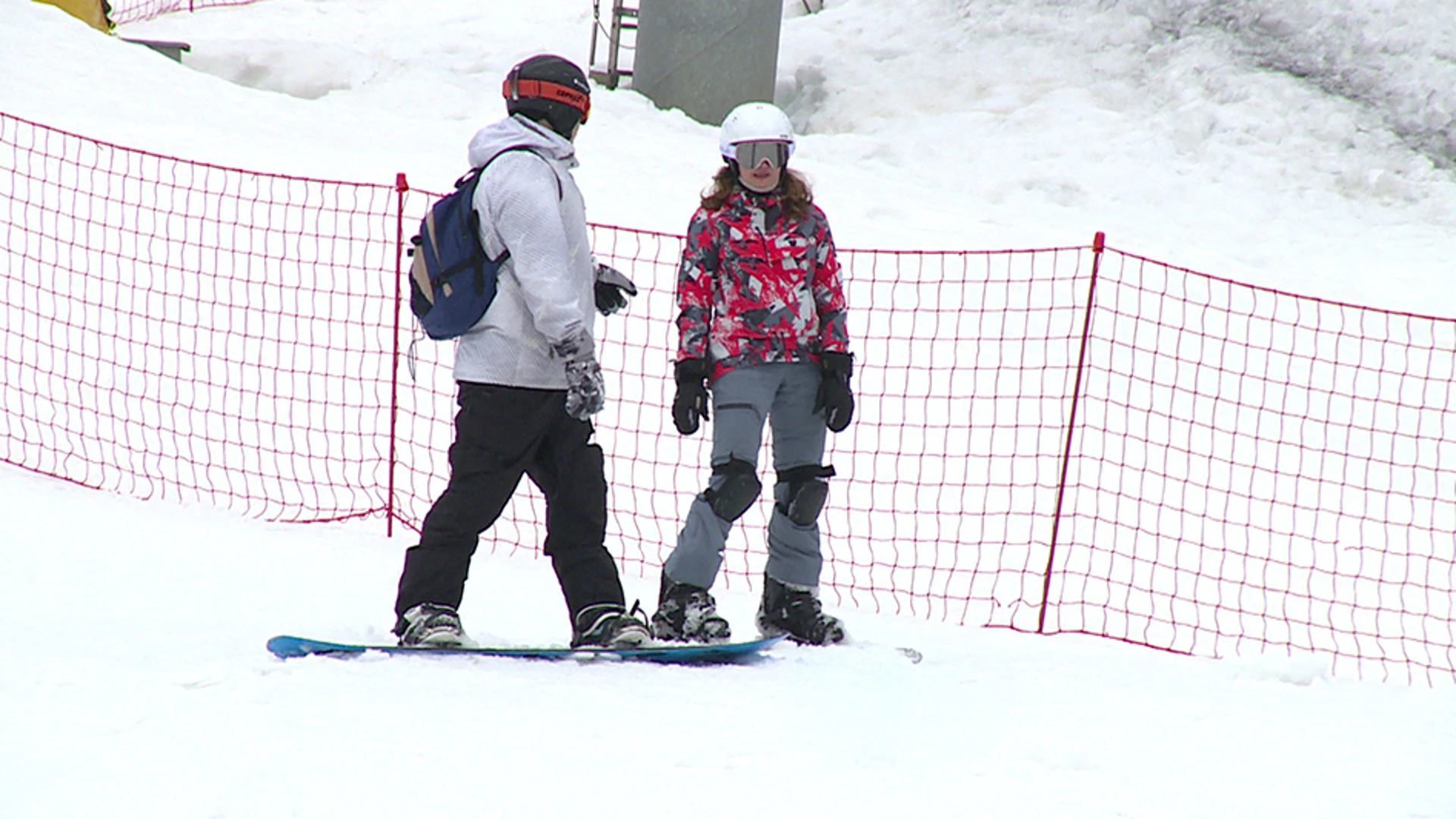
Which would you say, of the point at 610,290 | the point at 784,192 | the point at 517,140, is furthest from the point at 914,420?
the point at 517,140

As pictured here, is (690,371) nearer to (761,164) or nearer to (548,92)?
(761,164)

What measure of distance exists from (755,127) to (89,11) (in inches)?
452

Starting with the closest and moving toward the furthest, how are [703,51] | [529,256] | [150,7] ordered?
[529,256] → [703,51] → [150,7]

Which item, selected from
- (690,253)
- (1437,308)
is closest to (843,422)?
(690,253)

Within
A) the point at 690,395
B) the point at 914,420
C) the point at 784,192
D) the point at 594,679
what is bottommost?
the point at 594,679

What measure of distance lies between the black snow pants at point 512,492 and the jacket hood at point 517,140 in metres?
0.61

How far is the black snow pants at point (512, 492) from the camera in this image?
11.9 feet

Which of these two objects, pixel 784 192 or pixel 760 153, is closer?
pixel 760 153

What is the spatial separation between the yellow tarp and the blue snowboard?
11.2 metres

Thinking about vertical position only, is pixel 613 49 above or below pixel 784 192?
above

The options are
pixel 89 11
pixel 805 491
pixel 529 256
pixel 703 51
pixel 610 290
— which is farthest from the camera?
pixel 89 11

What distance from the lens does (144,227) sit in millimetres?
8125

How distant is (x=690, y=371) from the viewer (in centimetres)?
397

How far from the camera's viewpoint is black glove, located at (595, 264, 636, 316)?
150 inches
